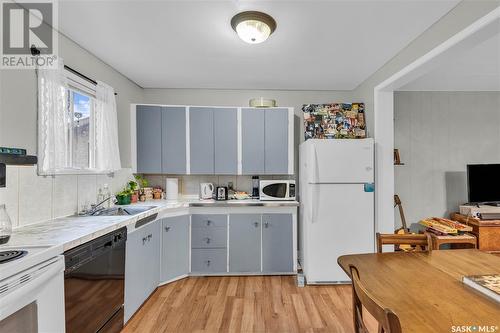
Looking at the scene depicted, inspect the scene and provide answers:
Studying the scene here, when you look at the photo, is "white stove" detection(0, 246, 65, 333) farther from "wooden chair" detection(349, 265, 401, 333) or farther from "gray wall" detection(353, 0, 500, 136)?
"gray wall" detection(353, 0, 500, 136)

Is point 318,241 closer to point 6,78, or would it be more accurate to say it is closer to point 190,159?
point 190,159

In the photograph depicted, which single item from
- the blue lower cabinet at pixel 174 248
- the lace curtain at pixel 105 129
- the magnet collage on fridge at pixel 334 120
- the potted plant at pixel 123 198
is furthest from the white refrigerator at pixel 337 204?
the lace curtain at pixel 105 129

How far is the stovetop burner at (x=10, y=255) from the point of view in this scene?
111cm

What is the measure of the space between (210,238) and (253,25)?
2364 millimetres

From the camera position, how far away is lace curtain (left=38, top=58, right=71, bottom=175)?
6.10 feet

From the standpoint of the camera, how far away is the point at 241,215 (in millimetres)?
3086

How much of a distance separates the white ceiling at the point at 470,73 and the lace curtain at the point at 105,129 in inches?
141

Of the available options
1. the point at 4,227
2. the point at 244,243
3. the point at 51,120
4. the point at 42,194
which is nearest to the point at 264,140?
the point at 244,243

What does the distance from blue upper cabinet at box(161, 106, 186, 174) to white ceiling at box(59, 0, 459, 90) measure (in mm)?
449

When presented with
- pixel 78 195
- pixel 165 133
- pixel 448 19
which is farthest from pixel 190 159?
pixel 448 19

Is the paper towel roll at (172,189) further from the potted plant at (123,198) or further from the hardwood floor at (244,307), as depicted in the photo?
the hardwood floor at (244,307)

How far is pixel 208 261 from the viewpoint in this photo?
10.0 feet

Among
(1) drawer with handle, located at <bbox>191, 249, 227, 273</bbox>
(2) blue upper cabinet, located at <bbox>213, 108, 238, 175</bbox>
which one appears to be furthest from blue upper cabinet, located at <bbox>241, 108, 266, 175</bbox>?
(1) drawer with handle, located at <bbox>191, 249, 227, 273</bbox>

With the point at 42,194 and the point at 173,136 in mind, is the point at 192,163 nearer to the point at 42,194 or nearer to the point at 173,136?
the point at 173,136
